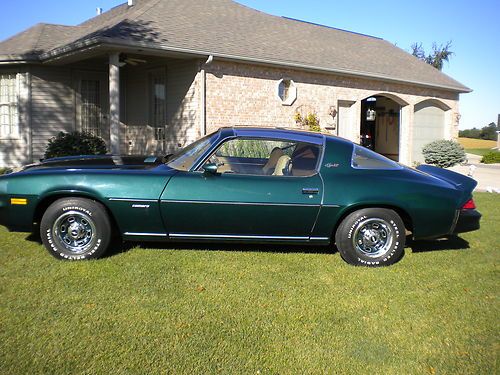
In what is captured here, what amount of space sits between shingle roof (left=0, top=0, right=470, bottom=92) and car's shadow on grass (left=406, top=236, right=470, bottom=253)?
7.34m

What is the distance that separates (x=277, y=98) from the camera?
1395 centimetres

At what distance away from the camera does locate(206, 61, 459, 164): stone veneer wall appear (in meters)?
12.6

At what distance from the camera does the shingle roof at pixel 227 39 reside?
11719 mm

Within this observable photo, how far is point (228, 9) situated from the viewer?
51.9 ft

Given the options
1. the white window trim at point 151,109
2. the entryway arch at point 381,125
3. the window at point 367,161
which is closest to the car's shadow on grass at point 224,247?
the window at point 367,161

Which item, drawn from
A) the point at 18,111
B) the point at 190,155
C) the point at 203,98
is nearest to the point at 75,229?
the point at 190,155

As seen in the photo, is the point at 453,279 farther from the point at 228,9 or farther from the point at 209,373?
the point at 228,9

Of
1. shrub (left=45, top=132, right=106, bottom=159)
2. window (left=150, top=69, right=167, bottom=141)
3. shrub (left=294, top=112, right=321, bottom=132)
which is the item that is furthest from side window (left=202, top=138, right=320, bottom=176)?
shrub (left=294, top=112, right=321, bottom=132)

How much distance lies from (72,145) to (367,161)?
9.22 metres

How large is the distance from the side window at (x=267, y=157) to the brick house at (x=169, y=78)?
622cm

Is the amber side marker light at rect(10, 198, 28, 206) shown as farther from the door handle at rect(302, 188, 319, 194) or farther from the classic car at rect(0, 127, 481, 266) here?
the door handle at rect(302, 188, 319, 194)

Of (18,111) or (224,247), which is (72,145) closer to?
(18,111)

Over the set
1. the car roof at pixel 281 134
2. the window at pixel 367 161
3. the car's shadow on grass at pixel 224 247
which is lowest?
the car's shadow on grass at pixel 224 247

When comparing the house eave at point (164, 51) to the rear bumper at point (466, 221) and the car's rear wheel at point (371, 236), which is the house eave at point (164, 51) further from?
the rear bumper at point (466, 221)
